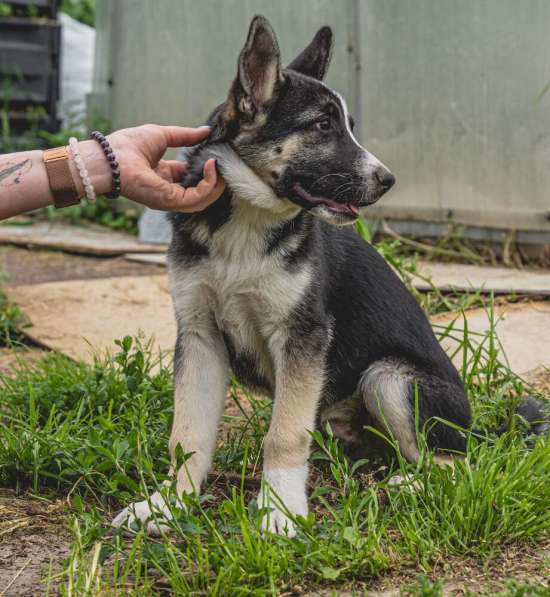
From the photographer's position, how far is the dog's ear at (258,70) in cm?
305

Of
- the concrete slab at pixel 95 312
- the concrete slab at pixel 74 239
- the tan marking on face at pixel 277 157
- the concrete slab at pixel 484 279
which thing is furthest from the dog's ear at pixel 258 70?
the concrete slab at pixel 74 239

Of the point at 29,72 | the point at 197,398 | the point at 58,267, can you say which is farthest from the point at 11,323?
the point at 29,72

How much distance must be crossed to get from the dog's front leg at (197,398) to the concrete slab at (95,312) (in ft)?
4.47

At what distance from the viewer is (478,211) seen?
20.2 ft

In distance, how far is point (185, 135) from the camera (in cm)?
335

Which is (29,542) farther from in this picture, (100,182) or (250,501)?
(100,182)

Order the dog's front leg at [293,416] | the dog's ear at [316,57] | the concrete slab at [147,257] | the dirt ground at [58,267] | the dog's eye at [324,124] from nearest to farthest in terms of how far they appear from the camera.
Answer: the dog's front leg at [293,416], the dog's eye at [324,124], the dog's ear at [316,57], the dirt ground at [58,267], the concrete slab at [147,257]

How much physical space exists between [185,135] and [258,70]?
0.38 metres

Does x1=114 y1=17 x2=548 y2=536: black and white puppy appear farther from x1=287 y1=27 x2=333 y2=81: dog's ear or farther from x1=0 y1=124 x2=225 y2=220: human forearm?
x1=0 y1=124 x2=225 y2=220: human forearm

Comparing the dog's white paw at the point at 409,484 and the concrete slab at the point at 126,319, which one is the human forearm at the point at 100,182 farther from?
the concrete slab at the point at 126,319

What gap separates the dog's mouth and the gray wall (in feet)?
10.0

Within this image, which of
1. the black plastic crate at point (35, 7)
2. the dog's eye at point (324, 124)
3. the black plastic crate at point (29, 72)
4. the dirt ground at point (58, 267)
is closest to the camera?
the dog's eye at point (324, 124)

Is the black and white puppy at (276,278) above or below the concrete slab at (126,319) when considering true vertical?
above

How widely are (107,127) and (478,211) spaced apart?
3943 mm
